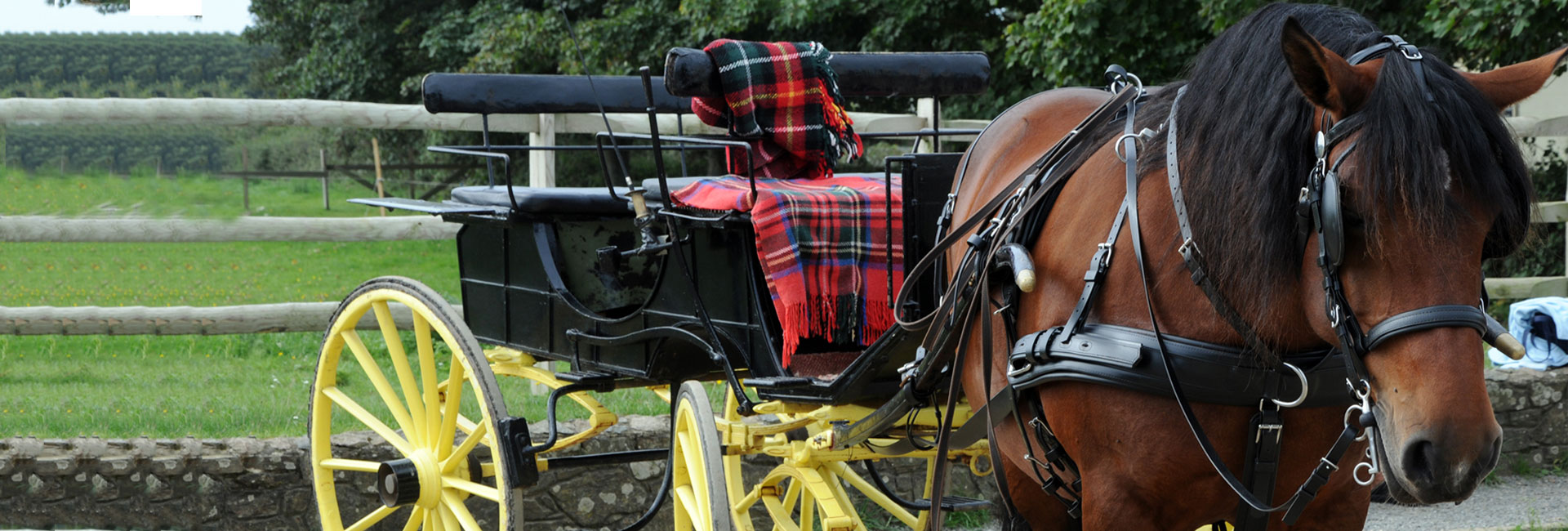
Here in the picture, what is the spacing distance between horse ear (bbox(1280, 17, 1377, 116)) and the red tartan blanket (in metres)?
1.31

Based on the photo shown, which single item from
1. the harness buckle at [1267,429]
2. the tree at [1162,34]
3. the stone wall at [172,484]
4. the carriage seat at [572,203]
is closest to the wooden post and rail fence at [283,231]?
the stone wall at [172,484]

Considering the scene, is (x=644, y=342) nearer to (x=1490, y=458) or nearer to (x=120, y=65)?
(x=1490, y=458)

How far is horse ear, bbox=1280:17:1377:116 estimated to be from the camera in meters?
1.64

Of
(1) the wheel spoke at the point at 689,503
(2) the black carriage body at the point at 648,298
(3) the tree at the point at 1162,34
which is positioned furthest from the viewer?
(3) the tree at the point at 1162,34

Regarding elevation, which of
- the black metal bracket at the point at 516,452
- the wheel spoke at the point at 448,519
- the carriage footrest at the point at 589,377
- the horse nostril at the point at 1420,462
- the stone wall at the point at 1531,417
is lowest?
the stone wall at the point at 1531,417

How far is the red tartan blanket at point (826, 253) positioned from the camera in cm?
295

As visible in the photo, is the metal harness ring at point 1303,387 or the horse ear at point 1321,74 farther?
the metal harness ring at point 1303,387

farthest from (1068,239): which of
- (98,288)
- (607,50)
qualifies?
(607,50)

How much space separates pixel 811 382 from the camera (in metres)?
3.03

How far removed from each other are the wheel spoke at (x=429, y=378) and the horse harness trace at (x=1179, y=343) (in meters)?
1.81

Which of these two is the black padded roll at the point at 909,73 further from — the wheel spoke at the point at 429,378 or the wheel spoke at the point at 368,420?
the wheel spoke at the point at 368,420

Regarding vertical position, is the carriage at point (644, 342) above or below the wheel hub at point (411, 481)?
above

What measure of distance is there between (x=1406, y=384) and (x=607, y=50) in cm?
1134

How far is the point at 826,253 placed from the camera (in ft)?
9.78
